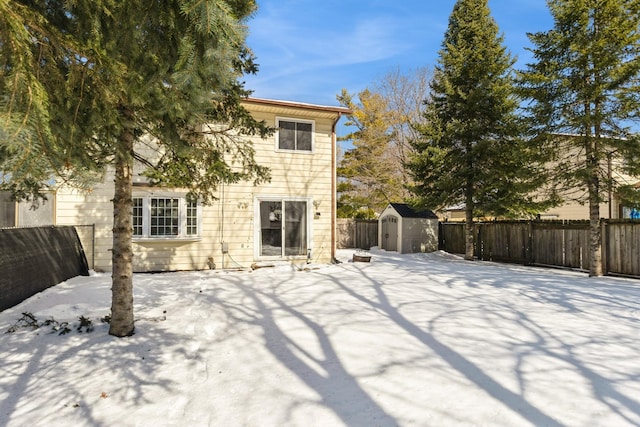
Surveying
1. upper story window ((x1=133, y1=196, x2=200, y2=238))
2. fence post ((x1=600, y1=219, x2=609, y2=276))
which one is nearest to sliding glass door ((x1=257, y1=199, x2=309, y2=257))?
upper story window ((x1=133, y1=196, x2=200, y2=238))

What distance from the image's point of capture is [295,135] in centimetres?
1066

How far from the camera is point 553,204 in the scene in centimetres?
1030

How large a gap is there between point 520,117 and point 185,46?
34.4ft

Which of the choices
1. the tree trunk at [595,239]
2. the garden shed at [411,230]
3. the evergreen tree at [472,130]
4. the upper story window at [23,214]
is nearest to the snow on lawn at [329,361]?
the tree trunk at [595,239]

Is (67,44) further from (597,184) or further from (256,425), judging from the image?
(597,184)

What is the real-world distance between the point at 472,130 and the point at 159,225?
10.9 metres

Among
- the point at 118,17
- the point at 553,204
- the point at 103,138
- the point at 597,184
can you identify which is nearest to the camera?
the point at 118,17

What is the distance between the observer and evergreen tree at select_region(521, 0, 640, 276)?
847 centimetres

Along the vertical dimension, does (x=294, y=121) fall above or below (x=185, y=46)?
Result: above

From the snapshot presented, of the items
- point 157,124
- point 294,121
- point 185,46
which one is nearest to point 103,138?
point 157,124

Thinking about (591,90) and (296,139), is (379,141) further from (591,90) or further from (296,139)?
(591,90)

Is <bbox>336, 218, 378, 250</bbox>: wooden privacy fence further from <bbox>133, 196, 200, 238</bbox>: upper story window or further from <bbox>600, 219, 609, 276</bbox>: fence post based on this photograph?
<bbox>600, 219, 609, 276</bbox>: fence post

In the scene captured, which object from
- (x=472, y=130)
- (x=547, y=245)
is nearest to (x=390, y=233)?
(x=472, y=130)

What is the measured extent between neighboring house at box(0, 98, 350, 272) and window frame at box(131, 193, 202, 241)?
24 mm
